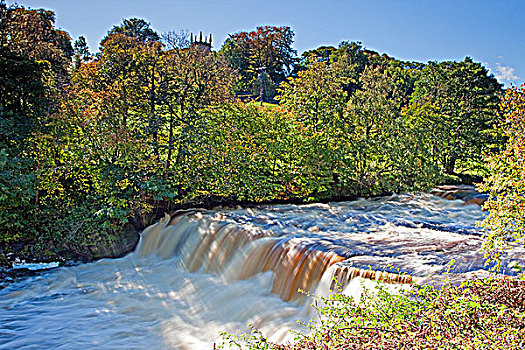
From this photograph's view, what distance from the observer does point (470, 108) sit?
18.3 metres

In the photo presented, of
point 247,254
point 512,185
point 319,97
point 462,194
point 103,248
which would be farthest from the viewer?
point 319,97

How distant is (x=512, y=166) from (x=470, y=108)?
48.9ft

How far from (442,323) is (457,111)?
1674 centimetres

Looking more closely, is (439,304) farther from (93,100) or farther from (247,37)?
(247,37)

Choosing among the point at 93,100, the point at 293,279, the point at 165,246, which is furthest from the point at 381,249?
the point at 93,100

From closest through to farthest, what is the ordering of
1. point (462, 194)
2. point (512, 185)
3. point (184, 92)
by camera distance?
point (512, 185) → point (184, 92) → point (462, 194)

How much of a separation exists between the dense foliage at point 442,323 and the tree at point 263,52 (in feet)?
116

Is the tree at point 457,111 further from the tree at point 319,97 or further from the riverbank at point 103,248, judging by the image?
→ the riverbank at point 103,248

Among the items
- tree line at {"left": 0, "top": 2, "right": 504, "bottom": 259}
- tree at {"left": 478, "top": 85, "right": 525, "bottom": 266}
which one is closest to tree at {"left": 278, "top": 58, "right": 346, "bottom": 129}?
tree line at {"left": 0, "top": 2, "right": 504, "bottom": 259}

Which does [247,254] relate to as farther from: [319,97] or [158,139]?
[319,97]

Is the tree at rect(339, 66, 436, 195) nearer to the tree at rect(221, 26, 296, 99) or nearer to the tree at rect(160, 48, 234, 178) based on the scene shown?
the tree at rect(160, 48, 234, 178)

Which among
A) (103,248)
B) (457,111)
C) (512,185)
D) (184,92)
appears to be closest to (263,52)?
(457,111)

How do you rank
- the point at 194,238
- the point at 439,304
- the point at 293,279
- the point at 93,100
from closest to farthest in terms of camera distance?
the point at 439,304 → the point at 293,279 → the point at 194,238 → the point at 93,100

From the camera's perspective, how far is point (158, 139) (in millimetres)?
12883
